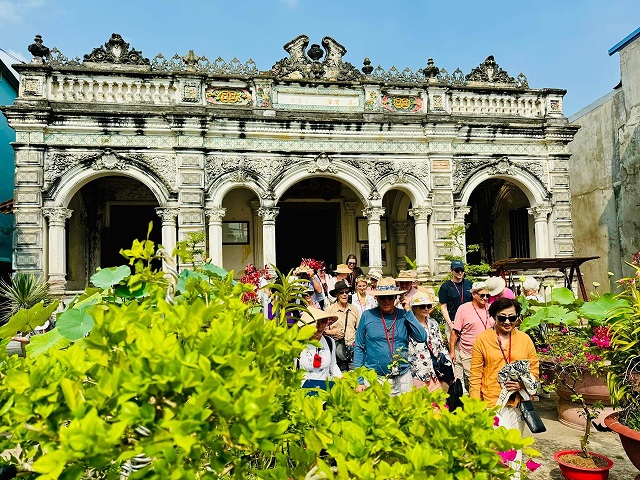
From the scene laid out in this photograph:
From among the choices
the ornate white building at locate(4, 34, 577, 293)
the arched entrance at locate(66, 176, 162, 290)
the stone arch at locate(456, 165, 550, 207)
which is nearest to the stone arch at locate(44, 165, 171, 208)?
the ornate white building at locate(4, 34, 577, 293)

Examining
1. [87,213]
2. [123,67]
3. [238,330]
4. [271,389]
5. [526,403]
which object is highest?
[123,67]

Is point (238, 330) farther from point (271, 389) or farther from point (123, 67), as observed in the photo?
point (123, 67)

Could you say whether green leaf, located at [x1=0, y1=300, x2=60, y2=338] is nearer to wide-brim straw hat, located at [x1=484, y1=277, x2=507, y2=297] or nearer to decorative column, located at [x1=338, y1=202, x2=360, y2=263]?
wide-brim straw hat, located at [x1=484, y1=277, x2=507, y2=297]

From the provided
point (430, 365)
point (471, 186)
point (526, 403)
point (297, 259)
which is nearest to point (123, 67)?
point (297, 259)

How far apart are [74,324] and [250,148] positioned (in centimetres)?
843

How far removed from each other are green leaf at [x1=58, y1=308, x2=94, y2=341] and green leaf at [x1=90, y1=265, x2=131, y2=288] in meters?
0.16

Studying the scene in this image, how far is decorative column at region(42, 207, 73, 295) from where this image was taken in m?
9.36

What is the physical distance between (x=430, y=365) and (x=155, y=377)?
325cm

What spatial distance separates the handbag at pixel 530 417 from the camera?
3.21 meters

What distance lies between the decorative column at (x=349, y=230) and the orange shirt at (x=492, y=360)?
9873mm

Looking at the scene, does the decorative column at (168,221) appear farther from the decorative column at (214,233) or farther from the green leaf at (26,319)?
the green leaf at (26,319)

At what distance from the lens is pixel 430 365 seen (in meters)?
4.06

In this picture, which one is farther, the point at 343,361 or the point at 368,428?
the point at 343,361

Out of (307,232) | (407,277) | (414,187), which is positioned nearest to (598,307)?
(407,277)
